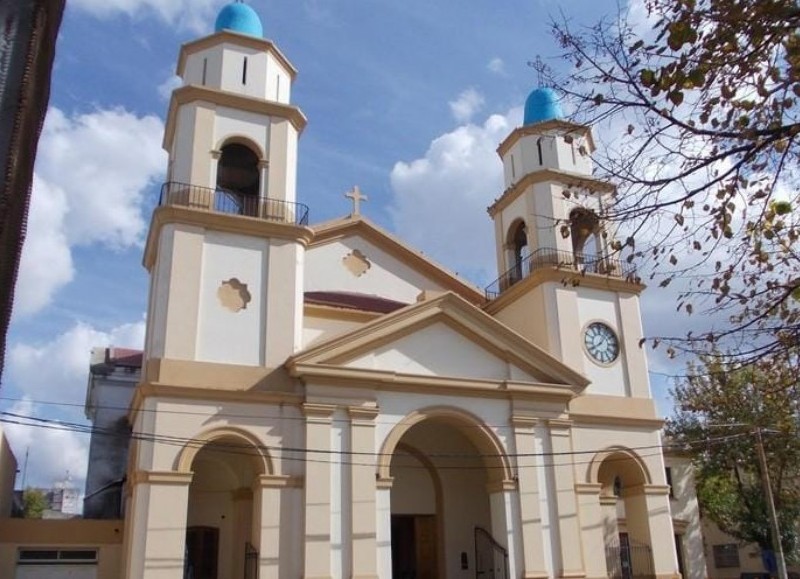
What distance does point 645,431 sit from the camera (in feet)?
63.5

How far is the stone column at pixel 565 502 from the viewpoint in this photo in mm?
16781

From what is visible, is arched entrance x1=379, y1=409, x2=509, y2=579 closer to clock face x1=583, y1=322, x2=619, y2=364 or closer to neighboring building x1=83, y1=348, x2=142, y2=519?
clock face x1=583, y1=322, x2=619, y2=364

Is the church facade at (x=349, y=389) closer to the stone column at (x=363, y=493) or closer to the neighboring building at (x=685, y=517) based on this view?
the stone column at (x=363, y=493)

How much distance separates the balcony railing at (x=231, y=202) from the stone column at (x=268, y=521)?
550cm

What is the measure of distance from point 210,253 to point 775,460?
19.9 meters

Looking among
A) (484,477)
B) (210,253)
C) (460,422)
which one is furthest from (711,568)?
(210,253)

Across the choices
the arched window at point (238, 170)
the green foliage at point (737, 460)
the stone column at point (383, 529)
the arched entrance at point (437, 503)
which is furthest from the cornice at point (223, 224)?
the green foliage at point (737, 460)

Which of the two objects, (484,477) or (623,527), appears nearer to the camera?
(484,477)

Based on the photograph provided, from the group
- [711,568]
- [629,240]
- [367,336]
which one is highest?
[367,336]

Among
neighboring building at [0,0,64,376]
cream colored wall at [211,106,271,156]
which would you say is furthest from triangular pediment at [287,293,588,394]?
neighboring building at [0,0,64,376]

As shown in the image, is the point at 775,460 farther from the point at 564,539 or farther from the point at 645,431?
the point at 564,539

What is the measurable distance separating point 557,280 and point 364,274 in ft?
15.8

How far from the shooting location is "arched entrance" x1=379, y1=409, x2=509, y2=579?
1877 centimetres

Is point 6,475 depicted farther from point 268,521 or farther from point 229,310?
point 268,521
